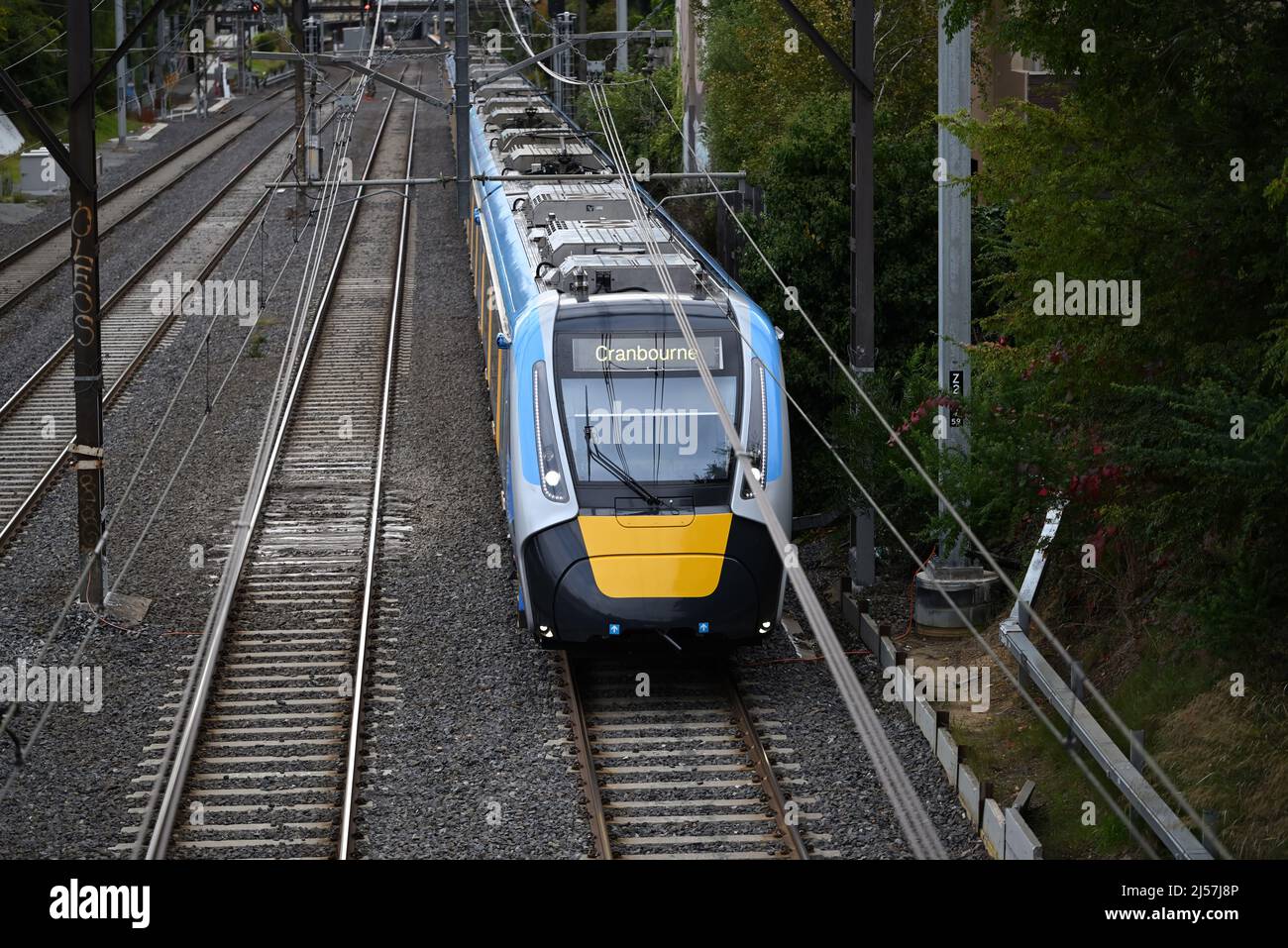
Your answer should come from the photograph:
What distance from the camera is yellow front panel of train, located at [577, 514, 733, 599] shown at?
13305 mm

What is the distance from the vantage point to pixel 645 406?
1403 cm

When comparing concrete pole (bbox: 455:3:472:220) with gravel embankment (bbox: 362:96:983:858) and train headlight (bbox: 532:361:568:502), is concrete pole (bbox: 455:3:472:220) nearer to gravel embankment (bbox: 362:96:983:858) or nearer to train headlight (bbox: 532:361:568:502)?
gravel embankment (bbox: 362:96:983:858)

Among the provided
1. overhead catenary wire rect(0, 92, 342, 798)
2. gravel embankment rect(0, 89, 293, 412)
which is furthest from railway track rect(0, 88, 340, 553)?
overhead catenary wire rect(0, 92, 342, 798)

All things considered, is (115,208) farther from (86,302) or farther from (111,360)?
(86,302)

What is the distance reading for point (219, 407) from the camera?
23250 millimetres

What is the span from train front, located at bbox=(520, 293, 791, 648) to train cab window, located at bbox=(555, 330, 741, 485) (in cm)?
1

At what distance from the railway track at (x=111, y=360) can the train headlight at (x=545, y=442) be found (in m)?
6.53

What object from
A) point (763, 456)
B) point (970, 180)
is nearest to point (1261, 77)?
point (970, 180)

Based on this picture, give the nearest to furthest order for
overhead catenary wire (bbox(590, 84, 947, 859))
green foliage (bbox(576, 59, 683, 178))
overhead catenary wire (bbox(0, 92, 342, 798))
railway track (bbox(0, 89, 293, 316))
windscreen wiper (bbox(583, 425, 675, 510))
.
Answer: overhead catenary wire (bbox(590, 84, 947, 859)), overhead catenary wire (bbox(0, 92, 342, 798)), windscreen wiper (bbox(583, 425, 675, 510)), railway track (bbox(0, 89, 293, 316)), green foliage (bbox(576, 59, 683, 178))

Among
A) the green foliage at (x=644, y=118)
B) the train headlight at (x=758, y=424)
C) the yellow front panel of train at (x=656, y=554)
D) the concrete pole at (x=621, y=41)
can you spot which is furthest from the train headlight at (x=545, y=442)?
the green foliage at (x=644, y=118)

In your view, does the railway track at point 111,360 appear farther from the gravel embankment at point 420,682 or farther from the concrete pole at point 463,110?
the concrete pole at point 463,110

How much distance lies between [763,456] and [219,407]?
445 inches

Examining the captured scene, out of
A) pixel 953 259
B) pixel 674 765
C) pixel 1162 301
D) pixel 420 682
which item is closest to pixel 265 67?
pixel 953 259
